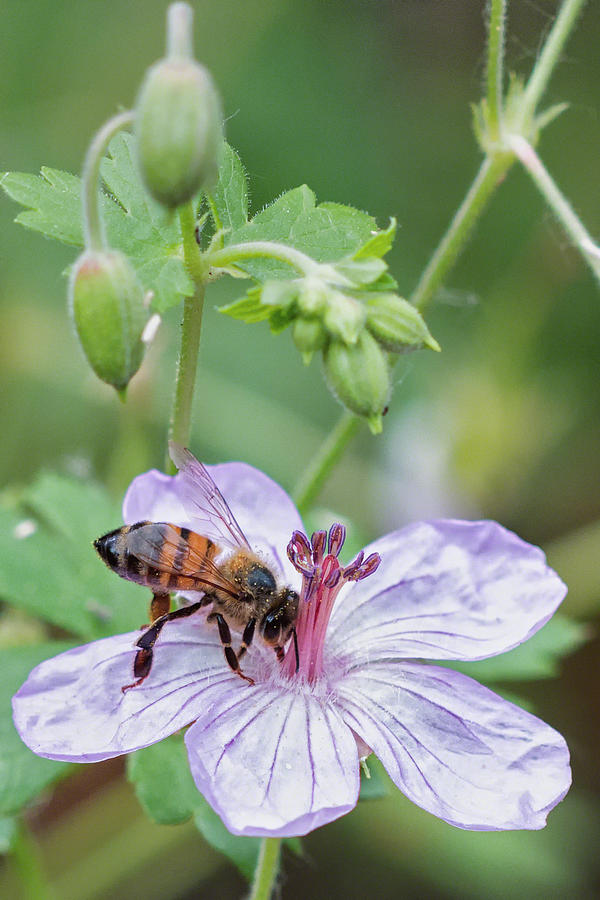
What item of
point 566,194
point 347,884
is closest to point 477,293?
point 566,194

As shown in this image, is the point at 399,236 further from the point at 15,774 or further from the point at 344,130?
the point at 15,774

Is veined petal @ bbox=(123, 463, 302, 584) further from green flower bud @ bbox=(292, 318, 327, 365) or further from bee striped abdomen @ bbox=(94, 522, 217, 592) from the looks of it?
green flower bud @ bbox=(292, 318, 327, 365)

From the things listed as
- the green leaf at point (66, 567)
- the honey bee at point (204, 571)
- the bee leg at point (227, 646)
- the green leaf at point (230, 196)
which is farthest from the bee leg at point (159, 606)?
the green leaf at point (230, 196)

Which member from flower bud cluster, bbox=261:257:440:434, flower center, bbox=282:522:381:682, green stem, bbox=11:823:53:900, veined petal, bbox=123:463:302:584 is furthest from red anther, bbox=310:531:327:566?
green stem, bbox=11:823:53:900

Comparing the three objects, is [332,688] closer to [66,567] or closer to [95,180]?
[66,567]

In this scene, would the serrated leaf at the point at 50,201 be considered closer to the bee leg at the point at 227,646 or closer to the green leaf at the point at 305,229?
the green leaf at the point at 305,229

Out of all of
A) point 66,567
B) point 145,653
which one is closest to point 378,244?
point 145,653
